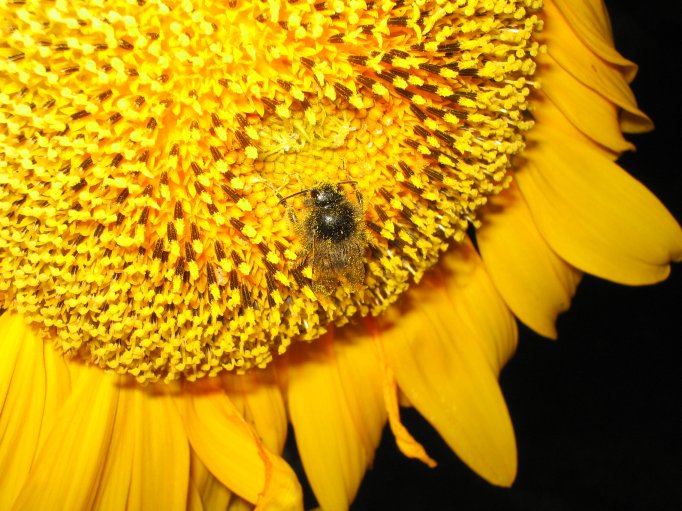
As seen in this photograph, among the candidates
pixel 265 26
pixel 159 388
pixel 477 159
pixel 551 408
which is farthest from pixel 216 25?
pixel 551 408

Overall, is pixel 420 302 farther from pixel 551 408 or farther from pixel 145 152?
pixel 551 408

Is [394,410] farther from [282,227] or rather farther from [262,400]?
[282,227]

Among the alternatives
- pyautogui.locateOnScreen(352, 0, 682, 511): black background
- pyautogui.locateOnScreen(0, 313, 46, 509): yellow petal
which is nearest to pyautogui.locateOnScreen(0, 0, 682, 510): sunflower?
pyautogui.locateOnScreen(0, 313, 46, 509): yellow petal

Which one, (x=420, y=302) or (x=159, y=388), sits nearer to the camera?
(x=159, y=388)

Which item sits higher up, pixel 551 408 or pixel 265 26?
pixel 265 26

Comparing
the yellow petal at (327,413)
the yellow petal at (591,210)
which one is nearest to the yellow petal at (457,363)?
the yellow petal at (327,413)

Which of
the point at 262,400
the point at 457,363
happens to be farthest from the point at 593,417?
the point at 262,400

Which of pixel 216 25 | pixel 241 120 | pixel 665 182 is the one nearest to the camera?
pixel 216 25

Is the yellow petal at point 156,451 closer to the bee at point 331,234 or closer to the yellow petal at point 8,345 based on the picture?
the yellow petal at point 8,345

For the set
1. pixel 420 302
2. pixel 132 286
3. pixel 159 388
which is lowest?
pixel 159 388
